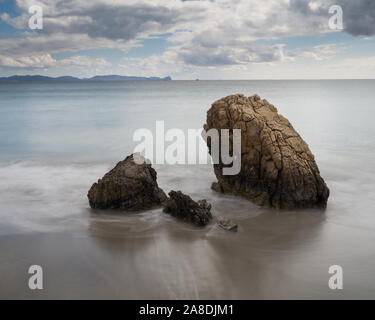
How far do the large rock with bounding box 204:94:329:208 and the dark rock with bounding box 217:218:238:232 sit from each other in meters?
1.40

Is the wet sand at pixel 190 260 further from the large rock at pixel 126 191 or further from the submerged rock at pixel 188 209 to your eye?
the large rock at pixel 126 191

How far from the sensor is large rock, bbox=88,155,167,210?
7.32 metres

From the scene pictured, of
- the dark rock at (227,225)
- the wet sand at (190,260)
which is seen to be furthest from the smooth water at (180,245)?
the dark rock at (227,225)

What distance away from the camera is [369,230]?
657cm

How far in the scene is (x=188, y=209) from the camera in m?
6.82

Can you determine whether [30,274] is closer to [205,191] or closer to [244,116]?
[205,191]

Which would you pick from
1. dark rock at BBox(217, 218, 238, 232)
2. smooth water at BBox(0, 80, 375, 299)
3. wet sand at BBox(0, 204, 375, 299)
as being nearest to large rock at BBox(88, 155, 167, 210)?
smooth water at BBox(0, 80, 375, 299)

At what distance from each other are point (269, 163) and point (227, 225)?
1.97 metres

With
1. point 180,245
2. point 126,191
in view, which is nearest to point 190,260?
point 180,245

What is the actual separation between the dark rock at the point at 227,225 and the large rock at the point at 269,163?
55.1 inches

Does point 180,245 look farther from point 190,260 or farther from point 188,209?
point 188,209
